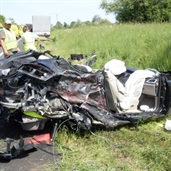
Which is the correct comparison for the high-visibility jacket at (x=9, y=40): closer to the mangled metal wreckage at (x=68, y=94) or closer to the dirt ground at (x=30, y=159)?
the mangled metal wreckage at (x=68, y=94)

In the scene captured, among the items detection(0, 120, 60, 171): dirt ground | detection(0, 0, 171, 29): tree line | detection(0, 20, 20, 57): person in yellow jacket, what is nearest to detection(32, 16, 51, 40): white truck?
detection(0, 0, 171, 29): tree line

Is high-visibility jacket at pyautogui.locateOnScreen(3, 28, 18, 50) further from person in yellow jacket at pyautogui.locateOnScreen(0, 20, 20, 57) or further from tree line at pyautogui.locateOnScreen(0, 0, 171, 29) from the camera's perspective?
tree line at pyautogui.locateOnScreen(0, 0, 171, 29)

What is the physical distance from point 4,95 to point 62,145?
3.49ft

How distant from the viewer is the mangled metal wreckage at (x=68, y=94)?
153 inches

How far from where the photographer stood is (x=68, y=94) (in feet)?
13.3

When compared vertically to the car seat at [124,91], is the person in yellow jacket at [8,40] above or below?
above

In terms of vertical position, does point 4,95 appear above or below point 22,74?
below

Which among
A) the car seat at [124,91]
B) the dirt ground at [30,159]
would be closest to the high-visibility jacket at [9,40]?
the dirt ground at [30,159]

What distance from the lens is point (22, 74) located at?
13.2 feet

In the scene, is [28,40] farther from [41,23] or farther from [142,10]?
[142,10]

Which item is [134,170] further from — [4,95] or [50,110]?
[4,95]

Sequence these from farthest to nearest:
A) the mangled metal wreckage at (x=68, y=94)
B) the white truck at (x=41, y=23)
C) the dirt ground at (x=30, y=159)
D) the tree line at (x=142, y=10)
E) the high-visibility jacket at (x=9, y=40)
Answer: the tree line at (x=142, y=10) < the white truck at (x=41, y=23) < the high-visibility jacket at (x=9, y=40) < the mangled metal wreckage at (x=68, y=94) < the dirt ground at (x=30, y=159)

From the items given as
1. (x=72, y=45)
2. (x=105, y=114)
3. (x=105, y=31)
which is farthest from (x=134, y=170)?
(x=72, y=45)

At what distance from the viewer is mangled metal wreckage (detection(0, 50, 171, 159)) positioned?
3.89 m
